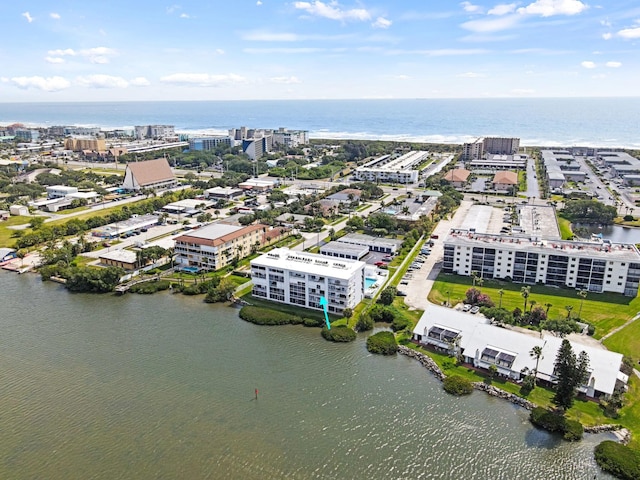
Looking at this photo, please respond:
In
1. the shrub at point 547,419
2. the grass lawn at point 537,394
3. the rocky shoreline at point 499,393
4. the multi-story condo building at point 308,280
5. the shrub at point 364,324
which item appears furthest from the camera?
the multi-story condo building at point 308,280

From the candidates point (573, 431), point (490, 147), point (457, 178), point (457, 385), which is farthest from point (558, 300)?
point (490, 147)

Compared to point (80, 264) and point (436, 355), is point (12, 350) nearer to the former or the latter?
point (80, 264)

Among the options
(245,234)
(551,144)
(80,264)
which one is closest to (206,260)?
(245,234)

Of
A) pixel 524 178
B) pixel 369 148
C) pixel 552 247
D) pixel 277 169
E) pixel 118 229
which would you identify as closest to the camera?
pixel 552 247

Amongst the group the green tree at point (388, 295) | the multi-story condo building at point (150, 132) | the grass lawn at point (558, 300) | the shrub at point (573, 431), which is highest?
the multi-story condo building at point (150, 132)

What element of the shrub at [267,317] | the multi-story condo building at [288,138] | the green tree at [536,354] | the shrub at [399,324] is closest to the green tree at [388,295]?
the shrub at [399,324]

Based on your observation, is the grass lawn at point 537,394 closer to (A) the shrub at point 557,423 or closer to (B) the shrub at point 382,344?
(A) the shrub at point 557,423
